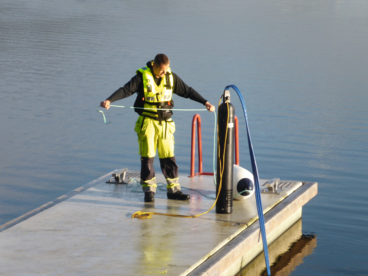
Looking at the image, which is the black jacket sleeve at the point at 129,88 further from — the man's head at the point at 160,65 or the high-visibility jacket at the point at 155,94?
the man's head at the point at 160,65

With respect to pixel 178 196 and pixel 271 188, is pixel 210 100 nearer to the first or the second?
pixel 271 188

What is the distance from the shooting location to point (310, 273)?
7.21 meters

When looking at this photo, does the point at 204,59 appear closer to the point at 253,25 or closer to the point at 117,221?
the point at 253,25

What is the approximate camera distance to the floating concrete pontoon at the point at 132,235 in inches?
218

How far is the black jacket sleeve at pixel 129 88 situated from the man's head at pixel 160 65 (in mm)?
200

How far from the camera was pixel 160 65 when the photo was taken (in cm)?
700

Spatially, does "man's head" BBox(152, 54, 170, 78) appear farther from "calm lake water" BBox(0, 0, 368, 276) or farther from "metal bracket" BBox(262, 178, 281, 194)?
"calm lake water" BBox(0, 0, 368, 276)

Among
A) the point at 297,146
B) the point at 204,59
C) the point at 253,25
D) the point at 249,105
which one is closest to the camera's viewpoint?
the point at 297,146

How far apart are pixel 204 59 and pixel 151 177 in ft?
58.3

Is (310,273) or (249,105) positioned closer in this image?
(310,273)

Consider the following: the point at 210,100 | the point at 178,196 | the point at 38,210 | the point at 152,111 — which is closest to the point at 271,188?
the point at 178,196

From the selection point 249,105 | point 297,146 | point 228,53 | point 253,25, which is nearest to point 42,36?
point 228,53

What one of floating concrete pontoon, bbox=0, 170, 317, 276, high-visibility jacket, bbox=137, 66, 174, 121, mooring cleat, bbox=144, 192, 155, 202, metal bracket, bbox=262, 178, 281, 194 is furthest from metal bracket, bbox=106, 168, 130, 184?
metal bracket, bbox=262, 178, 281, 194

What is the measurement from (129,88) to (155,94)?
1.08 ft
